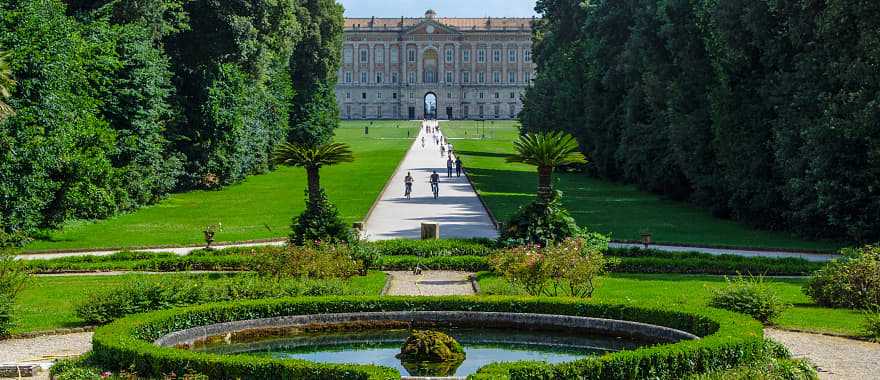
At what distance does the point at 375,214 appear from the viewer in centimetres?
3559

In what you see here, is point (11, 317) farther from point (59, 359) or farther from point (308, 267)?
point (308, 267)

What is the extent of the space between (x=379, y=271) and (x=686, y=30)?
727 inches

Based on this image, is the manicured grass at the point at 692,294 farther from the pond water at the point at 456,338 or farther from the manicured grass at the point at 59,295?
the manicured grass at the point at 59,295

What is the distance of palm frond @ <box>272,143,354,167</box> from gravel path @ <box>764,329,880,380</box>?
372 inches

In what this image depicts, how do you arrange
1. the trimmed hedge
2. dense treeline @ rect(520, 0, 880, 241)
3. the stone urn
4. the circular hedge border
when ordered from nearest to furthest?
the circular hedge border
the stone urn
the trimmed hedge
dense treeline @ rect(520, 0, 880, 241)

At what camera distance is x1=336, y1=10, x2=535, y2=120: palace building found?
16400 centimetres

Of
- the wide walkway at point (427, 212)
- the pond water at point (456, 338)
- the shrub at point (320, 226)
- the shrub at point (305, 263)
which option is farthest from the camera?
the wide walkway at point (427, 212)

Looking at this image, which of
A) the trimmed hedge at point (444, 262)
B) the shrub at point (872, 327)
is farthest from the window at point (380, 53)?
the shrub at point (872, 327)

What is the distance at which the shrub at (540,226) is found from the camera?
862 inches

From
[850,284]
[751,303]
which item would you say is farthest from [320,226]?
[850,284]

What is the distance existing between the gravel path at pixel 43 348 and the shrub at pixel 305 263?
14.5 ft

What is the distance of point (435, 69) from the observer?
165m

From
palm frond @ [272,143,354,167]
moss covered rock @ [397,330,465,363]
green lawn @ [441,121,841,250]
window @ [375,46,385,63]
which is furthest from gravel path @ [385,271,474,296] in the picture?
window @ [375,46,385,63]

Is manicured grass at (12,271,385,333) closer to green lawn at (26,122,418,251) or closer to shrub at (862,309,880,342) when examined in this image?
green lawn at (26,122,418,251)
